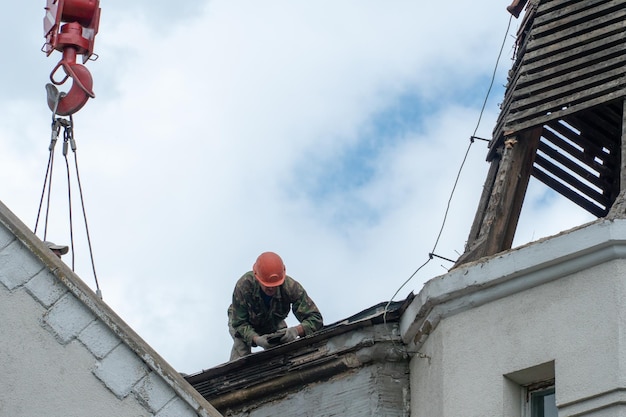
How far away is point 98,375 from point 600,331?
4.81 m

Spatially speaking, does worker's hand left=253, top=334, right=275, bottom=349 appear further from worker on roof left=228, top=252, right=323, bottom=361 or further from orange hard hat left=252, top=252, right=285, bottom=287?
orange hard hat left=252, top=252, right=285, bottom=287

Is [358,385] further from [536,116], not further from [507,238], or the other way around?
[536,116]

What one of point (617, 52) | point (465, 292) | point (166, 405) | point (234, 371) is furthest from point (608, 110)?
point (166, 405)

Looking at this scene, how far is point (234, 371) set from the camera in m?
20.1

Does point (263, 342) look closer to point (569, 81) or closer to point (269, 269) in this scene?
point (269, 269)

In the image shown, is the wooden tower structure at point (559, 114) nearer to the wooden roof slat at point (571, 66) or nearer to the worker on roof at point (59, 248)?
the wooden roof slat at point (571, 66)

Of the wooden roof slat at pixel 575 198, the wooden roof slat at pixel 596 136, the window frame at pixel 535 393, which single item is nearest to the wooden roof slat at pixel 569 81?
the wooden roof slat at pixel 596 136

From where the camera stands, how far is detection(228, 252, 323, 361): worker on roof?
21.5m

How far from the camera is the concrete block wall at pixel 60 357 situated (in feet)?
46.1

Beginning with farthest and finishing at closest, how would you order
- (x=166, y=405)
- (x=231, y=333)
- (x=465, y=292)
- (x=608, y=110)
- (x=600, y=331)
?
1. (x=231, y=333)
2. (x=608, y=110)
3. (x=465, y=292)
4. (x=600, y=331)
5. (x=166, y=405)

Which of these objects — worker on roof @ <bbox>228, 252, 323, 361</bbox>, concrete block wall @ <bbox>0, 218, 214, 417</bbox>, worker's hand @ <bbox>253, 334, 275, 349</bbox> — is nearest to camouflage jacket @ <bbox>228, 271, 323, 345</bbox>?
worker on roof @ <bbox>228, 252, 323, 361</bbox>

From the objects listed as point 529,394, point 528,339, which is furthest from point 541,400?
point 528,339

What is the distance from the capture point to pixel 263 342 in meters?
21.0

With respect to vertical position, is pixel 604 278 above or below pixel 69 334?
above
